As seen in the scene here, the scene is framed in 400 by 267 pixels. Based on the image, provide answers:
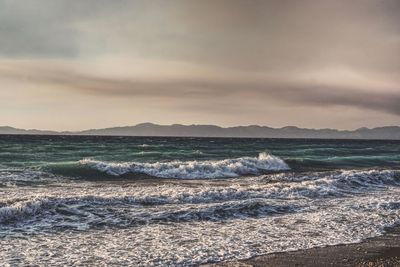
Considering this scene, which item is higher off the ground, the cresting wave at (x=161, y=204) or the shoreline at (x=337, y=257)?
the cresting wave at (x=161, y=204)

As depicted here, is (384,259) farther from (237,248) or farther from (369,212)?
(369,212)

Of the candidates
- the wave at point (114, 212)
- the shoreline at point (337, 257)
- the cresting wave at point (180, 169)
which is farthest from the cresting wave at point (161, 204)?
the cresting wave at point (180, 169)

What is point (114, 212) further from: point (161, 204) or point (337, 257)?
point (337, 257)

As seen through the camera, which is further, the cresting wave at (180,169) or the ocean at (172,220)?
the cresting wave at (180,169)

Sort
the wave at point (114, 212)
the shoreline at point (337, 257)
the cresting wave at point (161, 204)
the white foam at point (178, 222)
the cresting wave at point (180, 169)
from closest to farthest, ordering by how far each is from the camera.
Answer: the shoreline at point (337, 257)
the white foam at point (178, 222)
the wave at point (114, 212)
the cresting wave at point (161, 204)
the cresting wave at point (180, 169)

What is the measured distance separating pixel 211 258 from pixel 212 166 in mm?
20857

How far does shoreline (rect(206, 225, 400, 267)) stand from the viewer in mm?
9438

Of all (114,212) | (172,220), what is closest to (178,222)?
(172,220)

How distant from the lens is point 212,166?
30578 mm

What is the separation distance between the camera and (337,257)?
10.1 meters

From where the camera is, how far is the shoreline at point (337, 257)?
944 centimetres

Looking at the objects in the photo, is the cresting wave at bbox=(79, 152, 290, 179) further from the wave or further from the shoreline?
the shoreline

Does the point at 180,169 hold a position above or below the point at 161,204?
above

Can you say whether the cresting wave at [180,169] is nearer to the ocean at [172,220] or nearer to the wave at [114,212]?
the ocean at [172,220]
